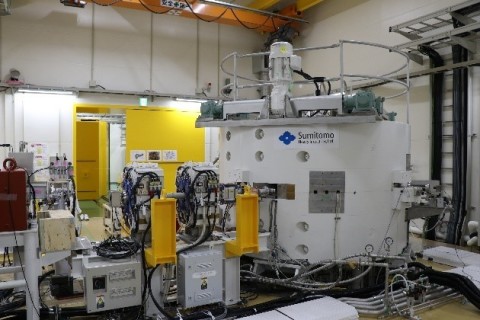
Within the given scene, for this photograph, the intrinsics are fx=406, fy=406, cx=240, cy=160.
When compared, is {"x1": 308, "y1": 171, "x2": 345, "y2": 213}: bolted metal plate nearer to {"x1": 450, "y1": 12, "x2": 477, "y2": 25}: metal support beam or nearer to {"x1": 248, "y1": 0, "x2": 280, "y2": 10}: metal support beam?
{"x1": 450, "y1": 12, "x2": 477, "y2": 25}: metal support beam

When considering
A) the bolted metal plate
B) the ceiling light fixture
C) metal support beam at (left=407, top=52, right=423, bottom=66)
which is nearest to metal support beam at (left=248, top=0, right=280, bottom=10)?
metal support beam at (left=407, top=52, right=423, bottom=66)

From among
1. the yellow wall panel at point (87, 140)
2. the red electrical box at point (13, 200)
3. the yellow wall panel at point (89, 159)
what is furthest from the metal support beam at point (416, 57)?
the yellow wall panel at point (87, 140)

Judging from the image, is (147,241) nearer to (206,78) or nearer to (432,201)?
(432,201)

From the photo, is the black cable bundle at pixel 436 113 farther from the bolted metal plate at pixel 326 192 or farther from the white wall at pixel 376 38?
the bolted metal plate at pixel 326 192

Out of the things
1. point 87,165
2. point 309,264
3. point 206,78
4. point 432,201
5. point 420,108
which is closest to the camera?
point 309,264

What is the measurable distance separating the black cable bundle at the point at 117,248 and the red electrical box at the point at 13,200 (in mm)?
732

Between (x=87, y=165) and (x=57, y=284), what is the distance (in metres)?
8.69

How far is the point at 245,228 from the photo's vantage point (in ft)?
13.6

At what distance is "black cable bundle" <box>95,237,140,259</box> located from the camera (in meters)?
3.74

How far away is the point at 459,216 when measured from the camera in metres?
6.66

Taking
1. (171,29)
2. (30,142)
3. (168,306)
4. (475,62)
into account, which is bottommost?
(168,306)

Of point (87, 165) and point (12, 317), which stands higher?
point (87, 165)

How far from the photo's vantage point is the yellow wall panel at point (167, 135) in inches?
362

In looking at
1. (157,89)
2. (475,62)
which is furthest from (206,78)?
(475,62)
